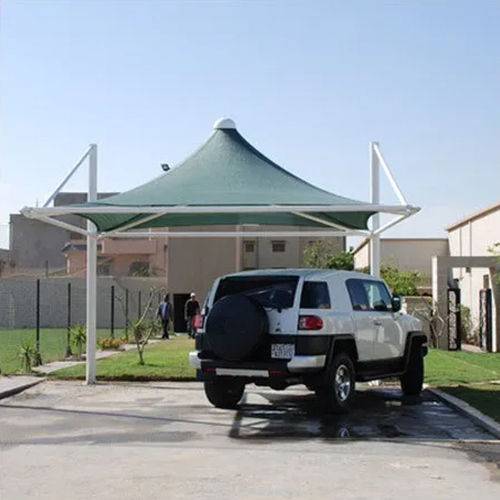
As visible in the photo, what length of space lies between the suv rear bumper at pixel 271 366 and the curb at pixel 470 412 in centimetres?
218

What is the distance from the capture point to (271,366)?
486 inches

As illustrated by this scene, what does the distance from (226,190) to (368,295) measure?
9.57 feet

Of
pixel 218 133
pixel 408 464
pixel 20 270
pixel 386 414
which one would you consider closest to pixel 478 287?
pixel 218 133

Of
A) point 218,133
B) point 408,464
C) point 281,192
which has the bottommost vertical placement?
point 408,464

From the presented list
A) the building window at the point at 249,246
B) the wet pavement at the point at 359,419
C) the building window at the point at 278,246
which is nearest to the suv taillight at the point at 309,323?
the wet pavement at the point at 359,419

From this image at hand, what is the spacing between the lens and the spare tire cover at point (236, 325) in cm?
1230

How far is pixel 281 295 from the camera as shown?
12.8 meters

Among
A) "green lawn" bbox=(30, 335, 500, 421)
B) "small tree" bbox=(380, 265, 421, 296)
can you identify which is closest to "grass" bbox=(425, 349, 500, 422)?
"green lawn" bbox=(30, 335, 500, 421)

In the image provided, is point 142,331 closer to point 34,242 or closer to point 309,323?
point 309,323

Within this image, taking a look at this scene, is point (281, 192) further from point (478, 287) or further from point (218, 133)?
point (478, 287)

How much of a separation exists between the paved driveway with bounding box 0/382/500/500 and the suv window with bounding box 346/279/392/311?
1.52 meters

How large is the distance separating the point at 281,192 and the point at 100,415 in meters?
4.82

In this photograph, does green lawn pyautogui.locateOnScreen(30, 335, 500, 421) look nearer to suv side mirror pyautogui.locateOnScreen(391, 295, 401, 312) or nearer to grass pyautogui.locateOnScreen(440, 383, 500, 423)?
grass pyautogui.locateOnScreen(440, 383, 500, 423)

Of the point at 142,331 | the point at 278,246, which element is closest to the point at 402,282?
the point at 142,331
